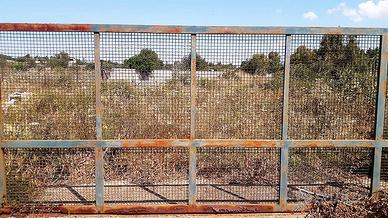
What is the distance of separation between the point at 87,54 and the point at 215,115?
63.2 inches

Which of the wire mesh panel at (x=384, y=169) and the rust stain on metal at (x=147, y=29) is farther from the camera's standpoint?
the wire mesh panel at (x=384, y=169)

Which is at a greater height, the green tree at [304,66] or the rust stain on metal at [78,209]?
the green tree at [304,66]

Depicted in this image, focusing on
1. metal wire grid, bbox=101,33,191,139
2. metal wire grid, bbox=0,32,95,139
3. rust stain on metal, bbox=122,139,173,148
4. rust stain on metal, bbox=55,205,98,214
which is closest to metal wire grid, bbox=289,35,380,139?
metal wire grid, bbox=101,33,191,139

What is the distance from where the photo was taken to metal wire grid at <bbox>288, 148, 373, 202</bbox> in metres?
4.89

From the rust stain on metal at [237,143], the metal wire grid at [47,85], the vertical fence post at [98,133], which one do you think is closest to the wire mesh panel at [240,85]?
the rust stain on metal at [237,143]

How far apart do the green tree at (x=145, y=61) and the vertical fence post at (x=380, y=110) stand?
2.54 meters

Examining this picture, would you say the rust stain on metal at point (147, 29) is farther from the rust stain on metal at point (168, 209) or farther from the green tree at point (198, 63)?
the rust stain on metal at point (168, 209)

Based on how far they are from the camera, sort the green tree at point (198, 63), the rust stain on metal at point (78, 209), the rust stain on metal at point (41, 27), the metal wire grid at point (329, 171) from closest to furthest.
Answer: the rust stain on metal at point (41, 27) → the green tree at point (198, 63) → the rust stain on metal at point (78, 209) → the metal wire grid at point (329, 171)

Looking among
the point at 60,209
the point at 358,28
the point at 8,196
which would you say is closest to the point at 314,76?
the point at 358,28

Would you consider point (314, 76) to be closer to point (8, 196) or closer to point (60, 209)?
point (60, 209)

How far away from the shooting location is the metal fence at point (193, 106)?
4.49 meters

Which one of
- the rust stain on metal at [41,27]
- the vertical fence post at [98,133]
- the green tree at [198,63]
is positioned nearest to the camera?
the rust stain on metal at [41,27]

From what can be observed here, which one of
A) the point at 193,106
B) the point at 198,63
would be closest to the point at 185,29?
the point at 198,63

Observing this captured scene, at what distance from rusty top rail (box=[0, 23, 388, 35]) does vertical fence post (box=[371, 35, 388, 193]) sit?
0.74 feet
